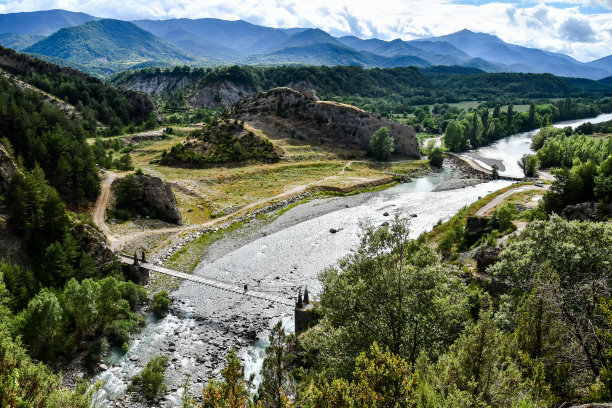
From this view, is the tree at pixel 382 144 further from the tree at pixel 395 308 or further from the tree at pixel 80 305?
the tree at pixel 395 308

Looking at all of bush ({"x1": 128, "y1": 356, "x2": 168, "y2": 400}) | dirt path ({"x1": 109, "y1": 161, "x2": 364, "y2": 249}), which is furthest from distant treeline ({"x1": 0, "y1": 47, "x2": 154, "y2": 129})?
bush ({"x1": 128, "y1": 356, "x2": 168, "y2": 400})

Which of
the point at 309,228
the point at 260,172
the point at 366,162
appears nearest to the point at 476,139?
the point at 366,162

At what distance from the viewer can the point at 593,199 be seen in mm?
41969

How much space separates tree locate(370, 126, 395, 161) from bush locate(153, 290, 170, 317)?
8253 centimetres

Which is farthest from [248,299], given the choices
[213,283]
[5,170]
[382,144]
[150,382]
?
[382,144]

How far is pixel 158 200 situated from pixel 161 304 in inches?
1024

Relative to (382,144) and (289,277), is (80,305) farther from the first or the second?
(382,144)

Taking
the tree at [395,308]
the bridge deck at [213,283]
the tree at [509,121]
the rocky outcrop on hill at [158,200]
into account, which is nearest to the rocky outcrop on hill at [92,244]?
the bridge deck at [213,283]

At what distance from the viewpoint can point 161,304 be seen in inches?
1521

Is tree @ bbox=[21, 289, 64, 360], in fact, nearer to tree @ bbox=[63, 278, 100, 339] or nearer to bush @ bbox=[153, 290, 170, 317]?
tree @ bbox=[63, 278, 100, 339]

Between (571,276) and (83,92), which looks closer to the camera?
(571,276)

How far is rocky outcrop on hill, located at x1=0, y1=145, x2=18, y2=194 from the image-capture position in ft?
127

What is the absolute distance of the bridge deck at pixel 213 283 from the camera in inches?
1532

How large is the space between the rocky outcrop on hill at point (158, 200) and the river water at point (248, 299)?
13.9 metres
